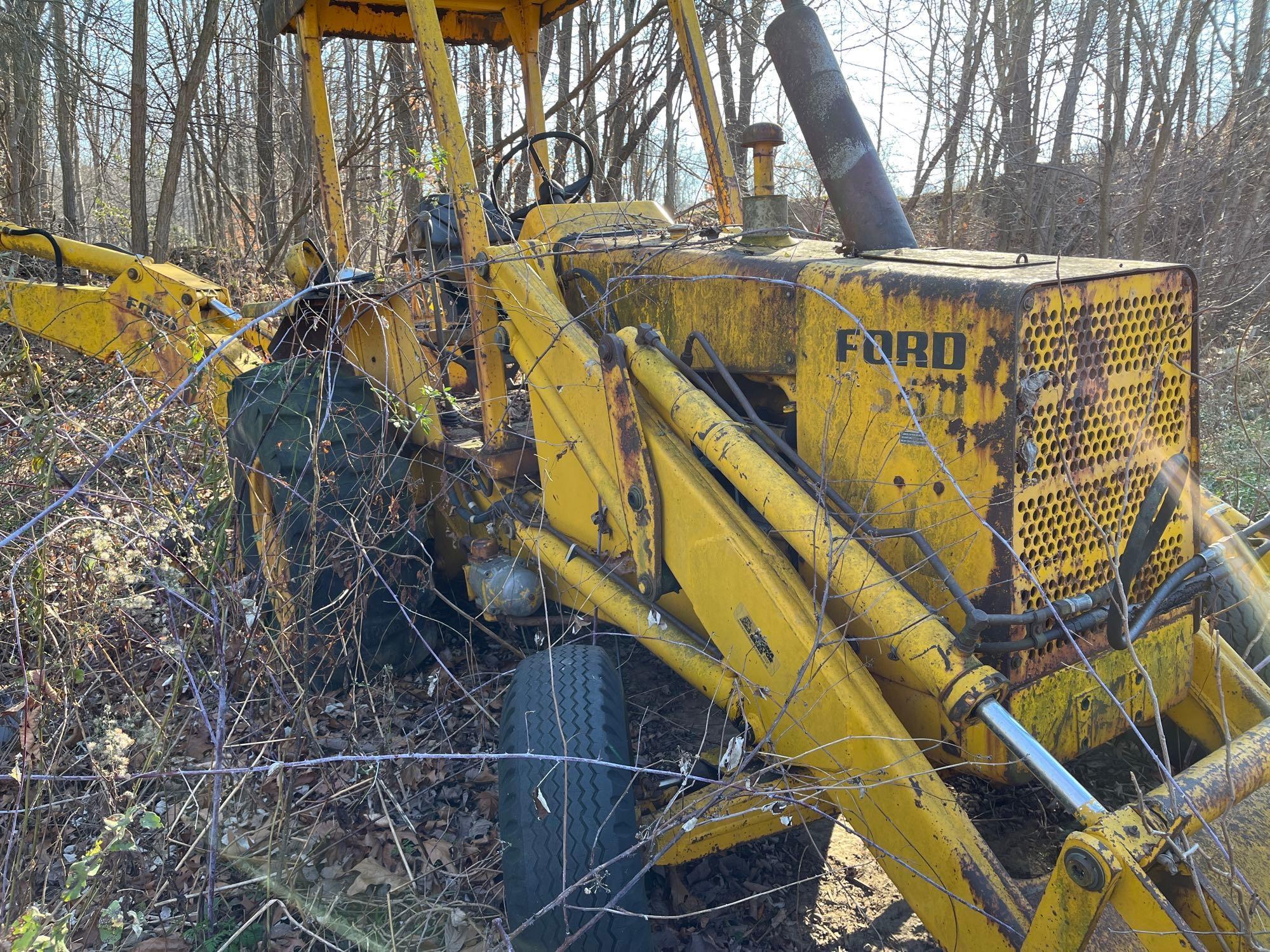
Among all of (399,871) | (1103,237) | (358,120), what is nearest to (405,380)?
(399,871)

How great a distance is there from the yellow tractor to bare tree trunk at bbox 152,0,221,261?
7.12m

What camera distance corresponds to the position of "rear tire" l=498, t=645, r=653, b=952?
219cm

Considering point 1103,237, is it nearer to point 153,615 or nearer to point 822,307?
point 822,307

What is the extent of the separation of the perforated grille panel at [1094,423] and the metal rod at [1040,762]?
0.29 meters

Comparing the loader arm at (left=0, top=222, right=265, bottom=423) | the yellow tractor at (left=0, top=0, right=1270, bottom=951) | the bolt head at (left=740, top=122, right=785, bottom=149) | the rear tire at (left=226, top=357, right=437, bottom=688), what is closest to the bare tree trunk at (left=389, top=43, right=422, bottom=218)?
the loader arm at (left=0, top=222, right=265, bottom=423)

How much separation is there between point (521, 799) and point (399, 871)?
827 mm

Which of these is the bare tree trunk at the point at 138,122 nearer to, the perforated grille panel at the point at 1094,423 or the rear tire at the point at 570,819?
the rear tire at the point at 570,819

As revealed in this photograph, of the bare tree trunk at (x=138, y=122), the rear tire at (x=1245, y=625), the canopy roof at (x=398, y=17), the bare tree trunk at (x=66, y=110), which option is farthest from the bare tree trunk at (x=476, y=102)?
the rear tire at (x=1245, y=625)

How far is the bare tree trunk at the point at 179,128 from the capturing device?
934 cm

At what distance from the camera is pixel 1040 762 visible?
72.0 inches

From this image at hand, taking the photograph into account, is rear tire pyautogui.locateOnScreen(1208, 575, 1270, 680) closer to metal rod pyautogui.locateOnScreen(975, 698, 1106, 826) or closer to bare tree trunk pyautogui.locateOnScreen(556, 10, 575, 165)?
metal rod pyautogui.locateOnScreen(975, 698, 1106, 826)

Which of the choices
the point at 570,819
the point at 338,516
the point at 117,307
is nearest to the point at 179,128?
the point at 117,307

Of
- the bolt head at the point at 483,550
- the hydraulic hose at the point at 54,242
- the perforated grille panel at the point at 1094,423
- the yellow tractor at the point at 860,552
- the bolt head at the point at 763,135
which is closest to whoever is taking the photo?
the yellow tractor at the point at 860,552

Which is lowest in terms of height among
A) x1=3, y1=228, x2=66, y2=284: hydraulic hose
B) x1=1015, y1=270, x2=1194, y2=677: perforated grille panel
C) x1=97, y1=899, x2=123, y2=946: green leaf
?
x1=97, y1=899, x2=123, y2=946: green leaf
